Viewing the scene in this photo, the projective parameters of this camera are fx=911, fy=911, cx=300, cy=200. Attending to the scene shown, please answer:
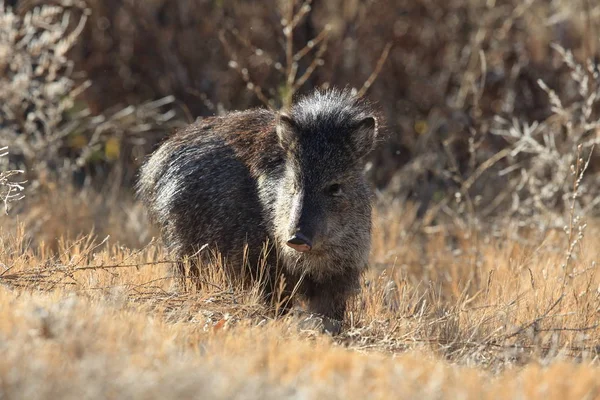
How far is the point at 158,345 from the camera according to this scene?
3.39 m

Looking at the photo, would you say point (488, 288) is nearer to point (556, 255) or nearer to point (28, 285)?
point (556, 255)

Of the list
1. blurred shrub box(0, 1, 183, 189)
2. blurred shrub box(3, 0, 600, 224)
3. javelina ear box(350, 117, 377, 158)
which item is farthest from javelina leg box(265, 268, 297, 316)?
blurred shrub box(3, 0, 600, 224)

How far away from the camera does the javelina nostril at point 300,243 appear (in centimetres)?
454

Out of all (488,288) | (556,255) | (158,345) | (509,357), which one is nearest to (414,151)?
(556,255)

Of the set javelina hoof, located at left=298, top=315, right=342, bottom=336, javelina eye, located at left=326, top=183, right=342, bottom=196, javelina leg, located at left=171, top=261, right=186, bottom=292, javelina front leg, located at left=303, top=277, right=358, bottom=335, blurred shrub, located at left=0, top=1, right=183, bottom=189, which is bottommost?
javelina hoof, located at left=298, top=315, right=342, bottom=336

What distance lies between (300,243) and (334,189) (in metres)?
0.54

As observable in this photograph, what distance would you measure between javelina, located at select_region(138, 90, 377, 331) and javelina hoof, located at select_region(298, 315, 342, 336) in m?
0.02

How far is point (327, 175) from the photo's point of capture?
4.92 m

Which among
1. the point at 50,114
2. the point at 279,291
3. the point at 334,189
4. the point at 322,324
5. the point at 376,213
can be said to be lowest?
the point at 322,324

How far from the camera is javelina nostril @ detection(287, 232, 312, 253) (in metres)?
4.54

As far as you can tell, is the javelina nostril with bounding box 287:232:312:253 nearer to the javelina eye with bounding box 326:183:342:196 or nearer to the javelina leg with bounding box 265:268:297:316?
the javelina leg with bounding box 265:268:297:316

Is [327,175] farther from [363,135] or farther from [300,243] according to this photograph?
[300,243]

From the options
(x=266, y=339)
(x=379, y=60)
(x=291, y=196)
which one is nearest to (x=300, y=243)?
(x=291, y=196)

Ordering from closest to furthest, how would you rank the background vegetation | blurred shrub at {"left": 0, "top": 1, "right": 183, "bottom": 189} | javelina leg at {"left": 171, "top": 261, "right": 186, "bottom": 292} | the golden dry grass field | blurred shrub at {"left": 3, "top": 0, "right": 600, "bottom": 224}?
the golden dry grass field
the background vegetation
javelina leg at {"left": 171, "top": 261, "right": 186, "bottom": 292}
blurred shrub at {"left": 0, "top": 1, "right": 183, "bottom": 189}
blurred shrub at {"left": 3, "top": 0, "right": 600, "bottom": 224}
